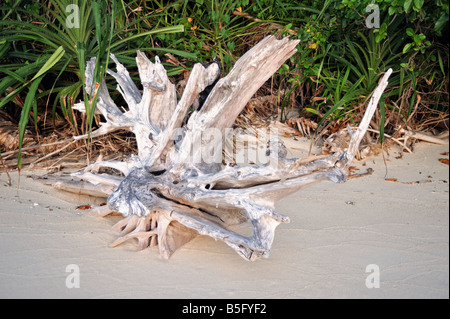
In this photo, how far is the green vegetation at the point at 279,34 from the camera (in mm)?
3580

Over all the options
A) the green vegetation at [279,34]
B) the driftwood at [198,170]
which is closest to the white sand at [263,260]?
the driftwood at [198,170]

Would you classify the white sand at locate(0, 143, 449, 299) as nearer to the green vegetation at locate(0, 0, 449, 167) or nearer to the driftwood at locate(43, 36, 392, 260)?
the driftwood at locate(43, 36, 392, 260)

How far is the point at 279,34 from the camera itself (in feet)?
13.8

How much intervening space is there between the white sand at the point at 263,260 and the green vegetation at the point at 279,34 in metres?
0.74

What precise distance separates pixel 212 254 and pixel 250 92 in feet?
2.88

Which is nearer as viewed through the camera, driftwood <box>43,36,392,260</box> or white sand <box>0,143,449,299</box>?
white sand <box>0,143,449,299</box>

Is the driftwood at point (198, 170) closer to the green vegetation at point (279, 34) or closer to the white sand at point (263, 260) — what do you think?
the white sand at point (263, 260)

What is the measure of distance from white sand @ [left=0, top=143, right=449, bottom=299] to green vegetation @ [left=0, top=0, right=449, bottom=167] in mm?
744

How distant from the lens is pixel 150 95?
→ 2.74 metres

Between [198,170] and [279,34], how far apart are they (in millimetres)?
2039

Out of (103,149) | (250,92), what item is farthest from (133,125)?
(103,149)

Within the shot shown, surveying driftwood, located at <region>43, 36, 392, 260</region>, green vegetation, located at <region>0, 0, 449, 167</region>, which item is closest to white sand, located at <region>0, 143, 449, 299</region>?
driftwood, located at <region>43, 36, 392, 260</region>

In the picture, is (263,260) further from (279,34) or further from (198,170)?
(279,34)

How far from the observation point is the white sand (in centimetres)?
217
